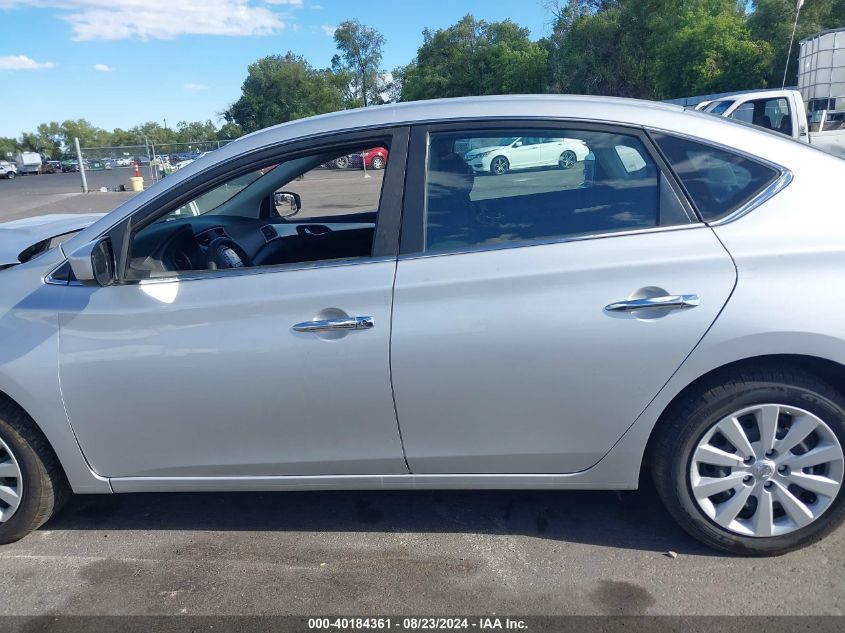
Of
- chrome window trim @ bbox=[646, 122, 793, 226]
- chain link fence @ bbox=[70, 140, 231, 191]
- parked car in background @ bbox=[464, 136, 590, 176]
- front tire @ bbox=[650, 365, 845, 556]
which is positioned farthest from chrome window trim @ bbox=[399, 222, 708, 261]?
chain link fence @ bbox=[70, 140, 231, 191]

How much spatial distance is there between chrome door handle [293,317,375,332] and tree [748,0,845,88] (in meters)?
33.4

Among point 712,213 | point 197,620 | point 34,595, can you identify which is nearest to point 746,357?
point 712,213

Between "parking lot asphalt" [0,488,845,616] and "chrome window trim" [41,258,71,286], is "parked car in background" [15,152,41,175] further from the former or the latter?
"chrome window trim" [41,258,71,286]

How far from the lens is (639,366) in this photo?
96.4 inches

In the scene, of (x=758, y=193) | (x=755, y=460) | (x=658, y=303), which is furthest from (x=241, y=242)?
(x=755, y=460)

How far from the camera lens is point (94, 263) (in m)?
2.55

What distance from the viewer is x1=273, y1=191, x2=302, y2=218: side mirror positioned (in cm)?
385

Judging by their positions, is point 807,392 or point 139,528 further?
point 139,528

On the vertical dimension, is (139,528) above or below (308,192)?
below

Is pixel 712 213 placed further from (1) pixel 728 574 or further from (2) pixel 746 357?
(1) pixel 728 574

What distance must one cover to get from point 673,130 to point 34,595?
10.2ft

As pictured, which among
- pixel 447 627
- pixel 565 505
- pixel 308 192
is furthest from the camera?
pixel 308 192

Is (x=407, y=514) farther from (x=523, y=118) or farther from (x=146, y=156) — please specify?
(x=146, y=156)

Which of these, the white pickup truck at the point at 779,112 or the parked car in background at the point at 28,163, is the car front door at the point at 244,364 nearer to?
the white pickup truck at the point at 779,112
